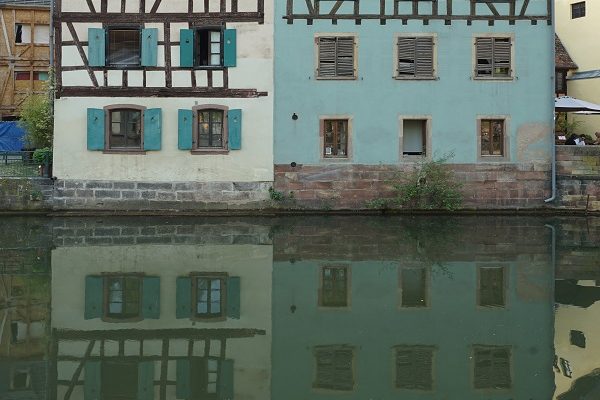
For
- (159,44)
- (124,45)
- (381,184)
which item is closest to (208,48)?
(159,44)

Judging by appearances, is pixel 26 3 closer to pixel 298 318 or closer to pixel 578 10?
pixel 578 10

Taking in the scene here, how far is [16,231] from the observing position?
55.6 feet

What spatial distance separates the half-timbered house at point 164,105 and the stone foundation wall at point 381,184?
0.86 m

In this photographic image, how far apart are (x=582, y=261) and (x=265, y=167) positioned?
397 inches

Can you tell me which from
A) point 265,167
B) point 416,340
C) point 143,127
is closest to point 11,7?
point 143,127

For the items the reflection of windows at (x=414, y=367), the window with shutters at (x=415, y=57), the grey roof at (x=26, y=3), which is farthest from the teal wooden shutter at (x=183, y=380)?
the grey roof at (x=26, y=3)

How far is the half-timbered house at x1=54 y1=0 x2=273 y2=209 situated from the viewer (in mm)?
20953

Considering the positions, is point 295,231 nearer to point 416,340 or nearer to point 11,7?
point 416,340

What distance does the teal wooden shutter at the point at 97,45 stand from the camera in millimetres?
20953

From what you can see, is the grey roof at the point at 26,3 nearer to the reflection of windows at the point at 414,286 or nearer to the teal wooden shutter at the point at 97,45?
the teal wooden shutter at the point at 97,45

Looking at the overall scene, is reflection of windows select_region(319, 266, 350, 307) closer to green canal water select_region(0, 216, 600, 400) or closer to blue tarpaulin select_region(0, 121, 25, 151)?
green canal water select_region(0, 216, 600, 400)

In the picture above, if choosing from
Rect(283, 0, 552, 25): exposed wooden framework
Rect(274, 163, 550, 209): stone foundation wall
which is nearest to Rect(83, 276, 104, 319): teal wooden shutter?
Rect(274, 163, 550, 209): stone foundation wall

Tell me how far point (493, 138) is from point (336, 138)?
427 cm

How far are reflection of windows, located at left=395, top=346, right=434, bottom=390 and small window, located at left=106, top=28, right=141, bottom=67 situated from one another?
618 inches
